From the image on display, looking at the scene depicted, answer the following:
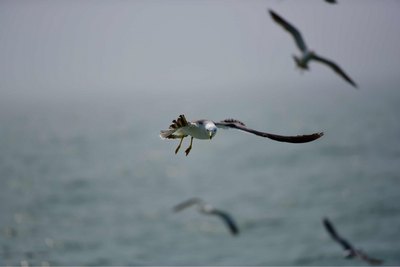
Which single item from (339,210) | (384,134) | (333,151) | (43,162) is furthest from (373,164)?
(43,162)

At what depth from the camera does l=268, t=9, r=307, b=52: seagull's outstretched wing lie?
16906 mm

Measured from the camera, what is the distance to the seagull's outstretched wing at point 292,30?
16.9 m

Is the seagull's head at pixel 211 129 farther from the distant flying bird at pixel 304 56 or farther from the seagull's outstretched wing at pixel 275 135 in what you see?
the distant flying bird at pixel 304 56

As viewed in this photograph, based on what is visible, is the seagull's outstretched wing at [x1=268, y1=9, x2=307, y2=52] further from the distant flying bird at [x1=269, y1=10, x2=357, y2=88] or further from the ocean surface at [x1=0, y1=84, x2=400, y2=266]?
the ocean surface at [x1=0, y1=84, x2=400, y2=266]

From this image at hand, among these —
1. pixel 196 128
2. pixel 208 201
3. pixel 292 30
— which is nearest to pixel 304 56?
pixel 292 30

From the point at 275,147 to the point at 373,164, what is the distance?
66.9 ft

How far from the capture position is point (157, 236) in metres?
34.2

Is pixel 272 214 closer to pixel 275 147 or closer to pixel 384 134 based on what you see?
pixel 275 147

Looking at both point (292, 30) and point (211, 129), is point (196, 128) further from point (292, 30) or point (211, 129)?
point (292, 30)

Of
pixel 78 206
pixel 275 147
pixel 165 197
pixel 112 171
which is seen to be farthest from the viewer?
pixel 275 147

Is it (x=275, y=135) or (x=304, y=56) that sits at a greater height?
(x=304, y=56)

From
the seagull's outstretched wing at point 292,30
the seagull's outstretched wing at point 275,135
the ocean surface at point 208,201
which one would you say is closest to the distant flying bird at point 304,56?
the seagull's outstretched wing at point 292,30

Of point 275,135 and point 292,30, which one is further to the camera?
point 292,30

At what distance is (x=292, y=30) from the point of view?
18641 mm
